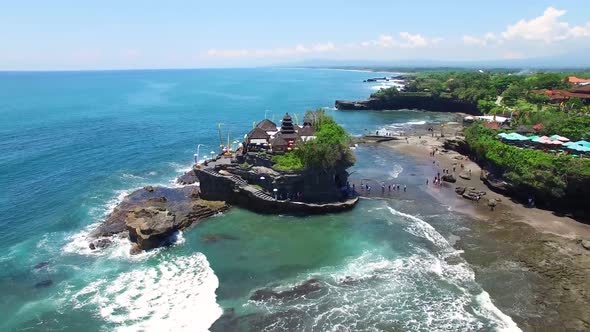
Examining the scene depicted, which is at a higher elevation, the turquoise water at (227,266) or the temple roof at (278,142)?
the temple roof at (278,142)

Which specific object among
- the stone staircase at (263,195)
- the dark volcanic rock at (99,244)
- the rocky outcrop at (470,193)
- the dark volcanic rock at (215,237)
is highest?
the stone staircase at (263,195)

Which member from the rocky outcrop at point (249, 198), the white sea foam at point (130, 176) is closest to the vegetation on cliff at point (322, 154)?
the rocky outcrop at point (249, 198)

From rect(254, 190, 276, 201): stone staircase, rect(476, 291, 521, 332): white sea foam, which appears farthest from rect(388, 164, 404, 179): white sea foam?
rect(476, 291, 521, 332): white sea foam

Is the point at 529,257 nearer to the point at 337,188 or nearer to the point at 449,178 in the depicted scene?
the point at 449,178

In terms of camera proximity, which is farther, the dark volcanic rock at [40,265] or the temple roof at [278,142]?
the temple roof at [278,142]

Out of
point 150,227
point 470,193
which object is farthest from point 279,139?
point 470,193

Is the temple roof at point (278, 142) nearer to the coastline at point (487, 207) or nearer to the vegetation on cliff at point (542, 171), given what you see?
the coastline at point (487, 207)
